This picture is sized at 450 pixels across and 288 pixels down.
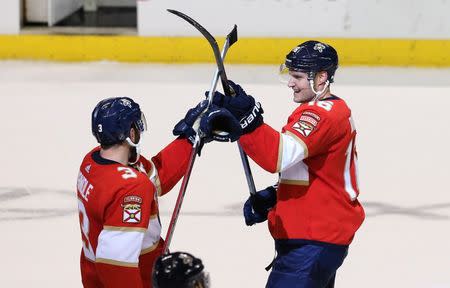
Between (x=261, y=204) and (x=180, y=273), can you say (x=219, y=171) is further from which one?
(x=180, y=273)

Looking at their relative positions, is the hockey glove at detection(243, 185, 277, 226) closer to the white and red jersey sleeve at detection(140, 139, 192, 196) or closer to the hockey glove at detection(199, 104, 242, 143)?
the white and red jersey sleeve at detection(140, 139, 192, 196)

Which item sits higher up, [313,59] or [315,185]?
[313,59]

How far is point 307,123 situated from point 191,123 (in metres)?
0.36

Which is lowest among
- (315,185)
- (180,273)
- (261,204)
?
(261,204)

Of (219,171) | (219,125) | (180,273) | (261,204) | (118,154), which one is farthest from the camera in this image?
(219,171)

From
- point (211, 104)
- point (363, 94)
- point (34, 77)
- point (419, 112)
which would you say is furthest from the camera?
point (34, 77)

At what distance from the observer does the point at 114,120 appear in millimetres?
2941

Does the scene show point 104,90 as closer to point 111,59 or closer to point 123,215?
point 111,59

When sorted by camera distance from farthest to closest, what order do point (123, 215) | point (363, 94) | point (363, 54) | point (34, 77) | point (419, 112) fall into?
point (363, 54)
point (34, 77)
point (363, 94)
point (419, 112)
point (123, 215)

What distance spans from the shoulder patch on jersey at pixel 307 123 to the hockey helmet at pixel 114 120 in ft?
1.88

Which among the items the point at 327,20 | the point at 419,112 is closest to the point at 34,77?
the point at 327,20

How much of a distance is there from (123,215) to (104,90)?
5.73 meters

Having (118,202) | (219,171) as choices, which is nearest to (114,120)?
(118,202)

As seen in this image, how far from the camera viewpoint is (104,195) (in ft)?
9.50
